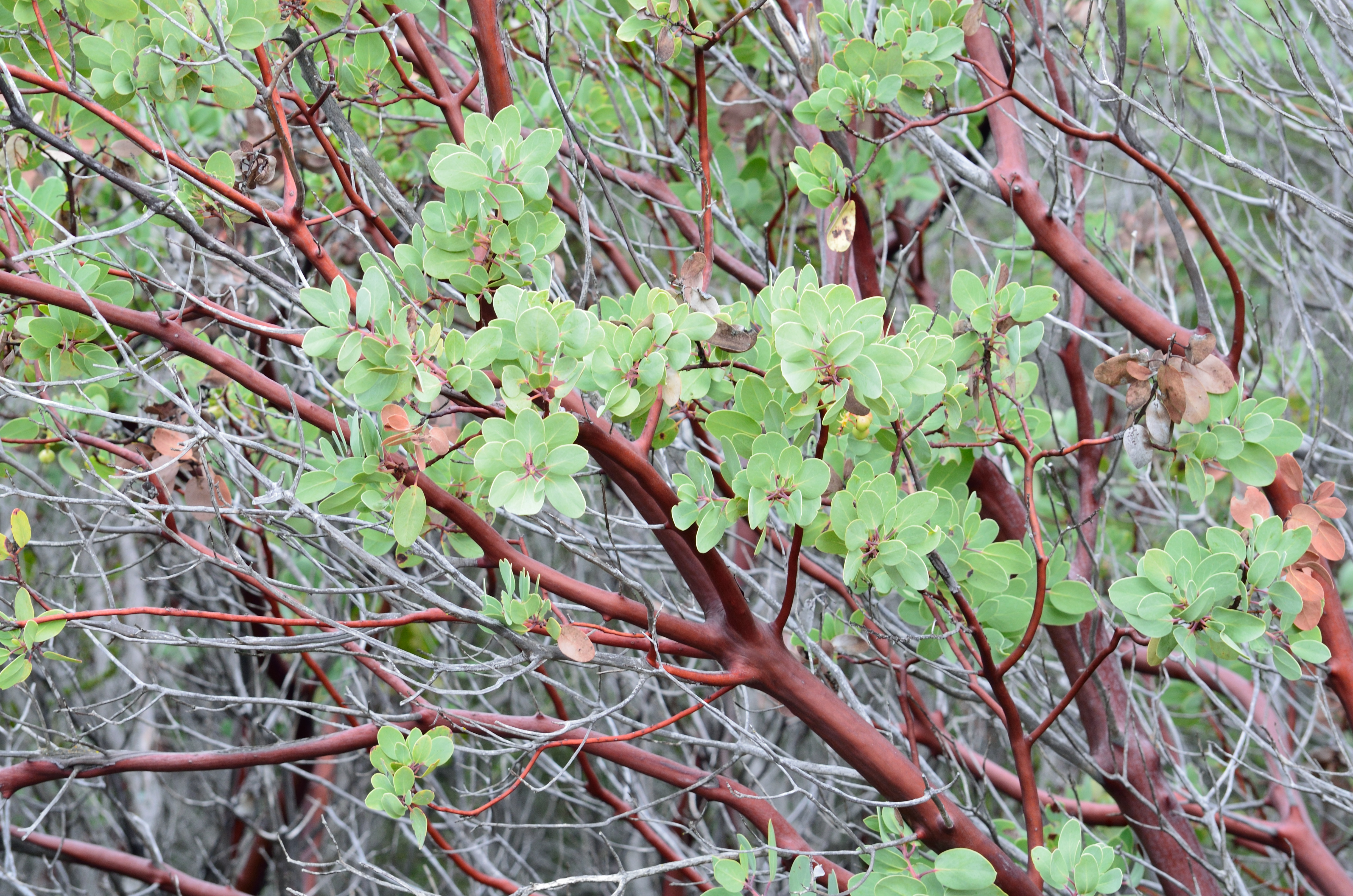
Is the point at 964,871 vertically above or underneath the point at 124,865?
above

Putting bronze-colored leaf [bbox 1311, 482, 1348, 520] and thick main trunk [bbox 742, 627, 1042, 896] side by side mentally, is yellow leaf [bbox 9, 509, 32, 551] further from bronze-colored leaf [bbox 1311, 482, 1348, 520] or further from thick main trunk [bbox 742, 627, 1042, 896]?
bronze-colored leaf [bbox 1311, 482, 1348, 520]

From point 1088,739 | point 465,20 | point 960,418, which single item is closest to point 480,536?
point 960,418

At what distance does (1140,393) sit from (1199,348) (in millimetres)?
99

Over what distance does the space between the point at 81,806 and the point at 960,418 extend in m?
4.11

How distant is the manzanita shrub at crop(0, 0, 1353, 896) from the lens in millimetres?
1362

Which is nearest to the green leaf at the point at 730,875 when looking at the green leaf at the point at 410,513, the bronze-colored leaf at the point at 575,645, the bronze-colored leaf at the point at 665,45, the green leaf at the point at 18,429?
the bronze-colored leaf at the point at 575,645

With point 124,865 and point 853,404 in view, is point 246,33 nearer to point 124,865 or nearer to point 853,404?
point 853,404

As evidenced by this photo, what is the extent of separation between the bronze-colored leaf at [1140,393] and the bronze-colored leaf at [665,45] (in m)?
0.89

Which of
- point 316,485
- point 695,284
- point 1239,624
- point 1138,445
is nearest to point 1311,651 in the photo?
point 1239,624

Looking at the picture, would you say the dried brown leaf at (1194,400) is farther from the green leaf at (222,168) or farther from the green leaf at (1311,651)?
the green leaf at (222,168)

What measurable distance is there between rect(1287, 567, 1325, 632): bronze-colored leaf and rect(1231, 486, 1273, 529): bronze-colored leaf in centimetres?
10

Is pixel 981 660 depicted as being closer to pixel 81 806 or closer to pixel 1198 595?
pixel 1198 595

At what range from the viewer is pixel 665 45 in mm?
1625

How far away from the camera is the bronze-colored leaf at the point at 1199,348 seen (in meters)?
1.41
